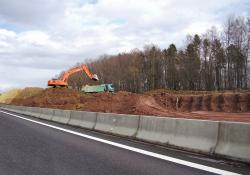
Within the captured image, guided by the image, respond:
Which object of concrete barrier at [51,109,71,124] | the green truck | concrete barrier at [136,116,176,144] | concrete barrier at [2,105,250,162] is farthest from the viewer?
the green truck

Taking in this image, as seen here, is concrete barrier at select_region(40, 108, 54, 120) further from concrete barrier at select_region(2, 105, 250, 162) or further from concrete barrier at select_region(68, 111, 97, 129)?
concrete barrier at select_region(2, 105, 250, 162)

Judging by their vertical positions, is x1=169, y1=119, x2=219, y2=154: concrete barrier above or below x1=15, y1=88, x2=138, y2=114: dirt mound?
below

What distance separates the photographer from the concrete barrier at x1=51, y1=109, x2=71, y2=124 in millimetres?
22025

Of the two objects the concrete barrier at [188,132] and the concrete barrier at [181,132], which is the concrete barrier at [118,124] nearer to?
the concrete barrier at [188,132]

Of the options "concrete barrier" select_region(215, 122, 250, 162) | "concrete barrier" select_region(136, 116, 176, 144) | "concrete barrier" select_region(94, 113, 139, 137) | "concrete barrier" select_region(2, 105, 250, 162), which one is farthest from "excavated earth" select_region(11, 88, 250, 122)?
"concrete barrier" select_region(215, 122, 250, 162)

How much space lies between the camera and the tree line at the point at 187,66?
3295 inches

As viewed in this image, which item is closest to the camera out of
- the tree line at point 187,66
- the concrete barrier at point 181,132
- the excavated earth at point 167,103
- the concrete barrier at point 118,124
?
the concrete barrier at point 181,132

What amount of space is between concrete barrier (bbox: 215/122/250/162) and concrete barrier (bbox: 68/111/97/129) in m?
9.11

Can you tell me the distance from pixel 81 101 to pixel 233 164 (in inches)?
1728

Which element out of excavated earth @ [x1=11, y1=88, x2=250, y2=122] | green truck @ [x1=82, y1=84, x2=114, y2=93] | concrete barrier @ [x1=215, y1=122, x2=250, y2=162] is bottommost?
concrete barrier @ [x1=215, y1=122, x2=250, y2=162]

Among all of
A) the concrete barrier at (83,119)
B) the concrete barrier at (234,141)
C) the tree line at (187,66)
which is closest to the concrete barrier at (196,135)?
the concrete barrier at (234,141)

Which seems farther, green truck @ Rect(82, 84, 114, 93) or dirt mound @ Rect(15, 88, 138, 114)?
green truck @ Rect(82, 84, 114, 93)

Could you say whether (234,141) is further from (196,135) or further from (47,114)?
(47,114)

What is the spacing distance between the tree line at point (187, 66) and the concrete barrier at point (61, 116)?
58.6 meters
